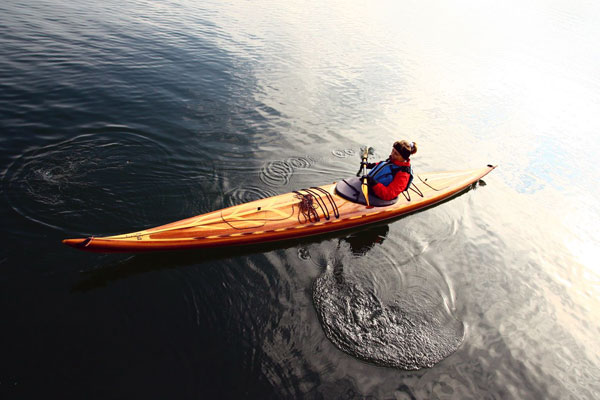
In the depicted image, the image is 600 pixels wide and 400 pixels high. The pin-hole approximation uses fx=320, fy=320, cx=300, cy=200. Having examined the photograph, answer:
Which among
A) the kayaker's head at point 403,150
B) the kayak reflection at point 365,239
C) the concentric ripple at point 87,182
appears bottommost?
the kayak reflection at point 365,239

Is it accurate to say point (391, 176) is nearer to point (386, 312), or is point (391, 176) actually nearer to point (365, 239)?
point (365, 239)

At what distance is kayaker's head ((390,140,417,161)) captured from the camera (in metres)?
5.67

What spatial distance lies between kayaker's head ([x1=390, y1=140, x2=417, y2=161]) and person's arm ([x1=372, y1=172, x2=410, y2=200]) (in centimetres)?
35

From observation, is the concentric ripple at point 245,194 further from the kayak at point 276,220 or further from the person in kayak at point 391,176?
the person in kayak at point 391,176

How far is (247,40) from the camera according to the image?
55.2ft

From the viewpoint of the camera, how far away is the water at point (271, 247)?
3.95m

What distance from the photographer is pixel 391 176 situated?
20.2ft

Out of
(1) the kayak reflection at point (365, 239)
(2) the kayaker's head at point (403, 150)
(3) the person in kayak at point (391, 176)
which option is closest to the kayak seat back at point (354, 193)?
(3) the person in kayak at point (391, 176)

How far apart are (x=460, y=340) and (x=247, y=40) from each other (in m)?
16.8

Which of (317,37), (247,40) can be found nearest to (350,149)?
(247,40)

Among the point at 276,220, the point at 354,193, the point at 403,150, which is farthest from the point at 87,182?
the point at 403,150

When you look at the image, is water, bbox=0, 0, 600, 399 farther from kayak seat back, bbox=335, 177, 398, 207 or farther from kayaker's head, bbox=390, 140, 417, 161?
kayaker's head, bbox=390, 140, 417, 161

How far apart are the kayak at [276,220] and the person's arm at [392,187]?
0.93 ft

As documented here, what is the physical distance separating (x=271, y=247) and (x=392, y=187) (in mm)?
2611
